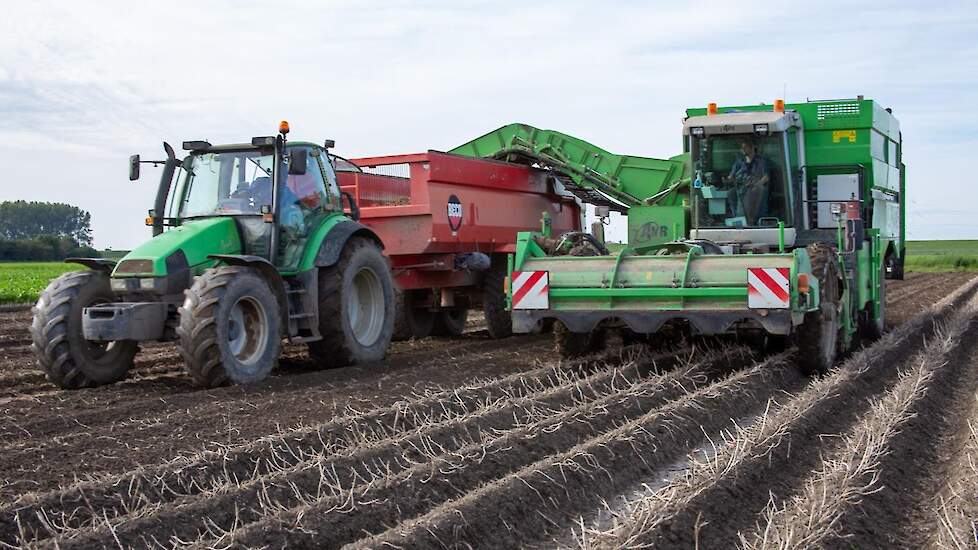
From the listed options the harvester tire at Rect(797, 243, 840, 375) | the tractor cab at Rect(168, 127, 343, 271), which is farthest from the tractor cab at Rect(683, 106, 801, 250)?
the tractor cab at Rect(168, 127, 343, 271)

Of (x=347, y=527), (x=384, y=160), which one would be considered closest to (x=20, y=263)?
(x=384, y=160)

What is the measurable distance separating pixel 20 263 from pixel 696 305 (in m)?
35.2

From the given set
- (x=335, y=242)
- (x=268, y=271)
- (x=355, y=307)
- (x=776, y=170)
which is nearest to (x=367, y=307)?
(x=355, y=307)

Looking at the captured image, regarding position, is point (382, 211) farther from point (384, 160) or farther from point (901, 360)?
point (901, 360)

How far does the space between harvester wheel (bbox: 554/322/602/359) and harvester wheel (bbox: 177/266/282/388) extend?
106 inches

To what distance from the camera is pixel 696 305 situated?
27.7 ft

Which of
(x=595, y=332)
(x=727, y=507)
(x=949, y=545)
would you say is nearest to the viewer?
(x=949, y=545)

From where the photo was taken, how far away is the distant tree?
5006cm

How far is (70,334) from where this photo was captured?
7977 millimetres

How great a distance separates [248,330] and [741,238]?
507cm

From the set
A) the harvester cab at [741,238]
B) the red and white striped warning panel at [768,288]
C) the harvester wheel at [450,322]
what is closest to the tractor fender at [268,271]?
the harvester cab at [741,238]

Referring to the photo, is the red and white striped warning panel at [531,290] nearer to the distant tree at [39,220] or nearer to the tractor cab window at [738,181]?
the tractor cab window at [738,181]

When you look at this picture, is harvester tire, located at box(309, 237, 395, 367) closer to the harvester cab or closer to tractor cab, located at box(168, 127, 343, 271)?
tractor cab, located at box(168, 127, 343, 271)

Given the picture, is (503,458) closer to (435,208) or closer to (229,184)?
(229,184)
